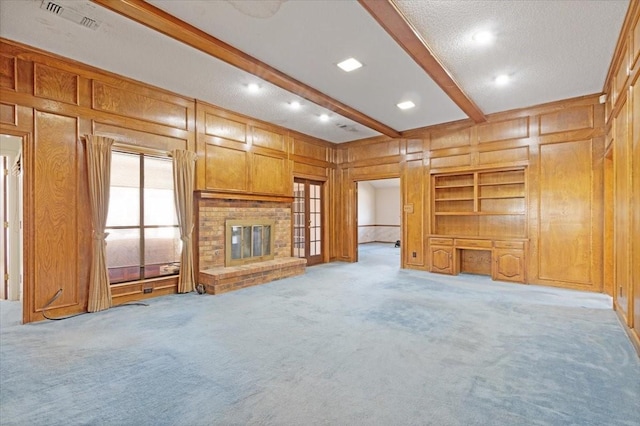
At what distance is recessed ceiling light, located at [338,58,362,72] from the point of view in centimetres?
387

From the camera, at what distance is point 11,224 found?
4.63 metres

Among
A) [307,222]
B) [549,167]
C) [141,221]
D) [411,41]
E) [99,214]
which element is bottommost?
[307,222]

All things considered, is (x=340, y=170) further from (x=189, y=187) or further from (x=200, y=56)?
(x=200, y=56)

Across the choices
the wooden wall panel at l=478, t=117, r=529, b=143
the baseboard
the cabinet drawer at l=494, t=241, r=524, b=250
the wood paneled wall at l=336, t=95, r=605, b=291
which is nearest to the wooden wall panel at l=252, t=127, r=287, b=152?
the wood paneled wall at l=336, t=95, r=605, b=291

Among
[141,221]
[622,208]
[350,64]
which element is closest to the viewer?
[622,208]

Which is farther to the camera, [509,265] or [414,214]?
[414,214]

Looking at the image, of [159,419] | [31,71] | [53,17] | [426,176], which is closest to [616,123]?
[426,176]

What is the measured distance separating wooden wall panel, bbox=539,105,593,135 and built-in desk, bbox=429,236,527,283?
6.50 feet

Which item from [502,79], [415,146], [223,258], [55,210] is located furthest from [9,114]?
[415,146]

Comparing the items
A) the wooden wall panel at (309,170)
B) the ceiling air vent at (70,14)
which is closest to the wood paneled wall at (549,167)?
the wooden wall panel at (309,170)

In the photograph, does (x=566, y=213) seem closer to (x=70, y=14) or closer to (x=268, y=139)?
(x=268, y=139)

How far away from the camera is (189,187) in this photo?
5.09 metres

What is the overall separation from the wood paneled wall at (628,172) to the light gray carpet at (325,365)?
372mm

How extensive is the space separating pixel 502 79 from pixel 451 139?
2.18 metres
